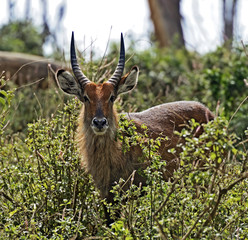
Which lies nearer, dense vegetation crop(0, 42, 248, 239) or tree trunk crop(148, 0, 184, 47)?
dense vegetation crop(0, 42, 248, 239)

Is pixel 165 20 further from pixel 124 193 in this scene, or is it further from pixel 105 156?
pixel 124 193

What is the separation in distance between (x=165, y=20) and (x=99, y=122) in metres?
15.0

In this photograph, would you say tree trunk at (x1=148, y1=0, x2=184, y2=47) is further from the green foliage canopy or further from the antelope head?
the antelope head

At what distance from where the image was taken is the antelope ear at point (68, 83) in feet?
19.6

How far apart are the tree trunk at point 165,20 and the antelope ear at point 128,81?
45.0ft

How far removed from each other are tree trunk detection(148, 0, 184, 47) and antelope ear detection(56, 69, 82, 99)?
13.9m

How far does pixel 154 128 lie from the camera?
20.4ft

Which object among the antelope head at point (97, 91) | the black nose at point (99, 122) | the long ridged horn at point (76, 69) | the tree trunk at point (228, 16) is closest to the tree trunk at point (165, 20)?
the tree trunk at point (228, 16)

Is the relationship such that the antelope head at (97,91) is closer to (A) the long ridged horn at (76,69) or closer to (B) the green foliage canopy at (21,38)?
(A) the long ridged horn at (76,69)

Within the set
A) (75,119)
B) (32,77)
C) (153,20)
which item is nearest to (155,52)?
(32,77)

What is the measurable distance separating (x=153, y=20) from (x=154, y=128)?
14.6 m

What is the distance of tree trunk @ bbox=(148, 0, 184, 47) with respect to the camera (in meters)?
19.7

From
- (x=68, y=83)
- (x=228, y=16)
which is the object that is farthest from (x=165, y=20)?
(x=68, y=83)

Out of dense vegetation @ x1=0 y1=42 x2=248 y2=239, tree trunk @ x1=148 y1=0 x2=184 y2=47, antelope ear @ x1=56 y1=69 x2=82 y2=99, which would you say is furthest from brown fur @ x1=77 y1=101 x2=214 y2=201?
tree trunk @ x1=148 y1=0 x2=184 y2=47
